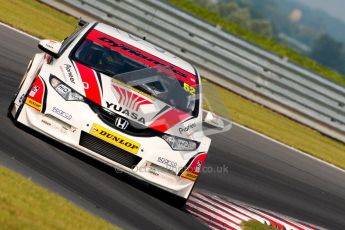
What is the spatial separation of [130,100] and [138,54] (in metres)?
1.22

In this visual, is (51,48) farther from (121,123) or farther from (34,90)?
(121,123)

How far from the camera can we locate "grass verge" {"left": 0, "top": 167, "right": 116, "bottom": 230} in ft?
19.0

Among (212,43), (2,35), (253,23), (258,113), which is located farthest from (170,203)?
(253,23)

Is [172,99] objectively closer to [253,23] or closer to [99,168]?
[99,168]

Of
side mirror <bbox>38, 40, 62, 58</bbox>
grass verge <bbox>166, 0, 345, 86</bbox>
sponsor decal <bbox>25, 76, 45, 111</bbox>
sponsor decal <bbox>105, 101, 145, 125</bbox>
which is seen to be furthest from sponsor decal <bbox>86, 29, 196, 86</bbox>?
grass verge <bbox>166, 0, 345, 86</bbox>

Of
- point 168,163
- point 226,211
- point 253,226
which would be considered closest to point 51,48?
point 168,163

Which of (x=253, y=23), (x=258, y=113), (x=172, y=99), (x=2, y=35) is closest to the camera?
(x=172, y=99)

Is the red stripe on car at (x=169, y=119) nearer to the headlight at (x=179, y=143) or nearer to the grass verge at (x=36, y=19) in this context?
the headlight at (x=179, y=143)

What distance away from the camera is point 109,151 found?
8.05m

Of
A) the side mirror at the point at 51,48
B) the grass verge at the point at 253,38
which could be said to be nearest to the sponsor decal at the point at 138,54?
the side mirror at the point at 51,48

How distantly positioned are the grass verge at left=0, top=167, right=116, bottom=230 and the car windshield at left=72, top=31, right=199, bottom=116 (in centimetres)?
241

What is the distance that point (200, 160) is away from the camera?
8.55m

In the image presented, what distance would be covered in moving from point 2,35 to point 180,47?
17.9 ft

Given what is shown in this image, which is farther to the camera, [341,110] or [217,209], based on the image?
[341,110]
